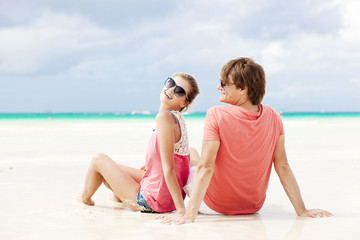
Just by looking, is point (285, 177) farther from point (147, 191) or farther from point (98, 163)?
point (98, 163)

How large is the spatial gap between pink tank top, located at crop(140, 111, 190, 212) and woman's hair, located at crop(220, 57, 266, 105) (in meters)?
0.63

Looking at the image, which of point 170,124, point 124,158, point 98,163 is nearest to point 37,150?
point 124,158

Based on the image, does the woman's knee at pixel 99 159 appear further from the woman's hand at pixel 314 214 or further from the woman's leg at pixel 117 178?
the woman's hand at pixel 314 214

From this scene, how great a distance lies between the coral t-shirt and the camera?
10.6 feet

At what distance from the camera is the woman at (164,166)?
3.44 m

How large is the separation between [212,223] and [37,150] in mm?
8054

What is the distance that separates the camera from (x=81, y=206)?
14.0 feet

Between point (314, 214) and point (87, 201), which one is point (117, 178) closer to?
point (87, 201)

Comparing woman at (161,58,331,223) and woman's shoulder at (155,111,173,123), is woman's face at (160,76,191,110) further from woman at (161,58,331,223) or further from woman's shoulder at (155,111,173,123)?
woman at (161,58,331,223)

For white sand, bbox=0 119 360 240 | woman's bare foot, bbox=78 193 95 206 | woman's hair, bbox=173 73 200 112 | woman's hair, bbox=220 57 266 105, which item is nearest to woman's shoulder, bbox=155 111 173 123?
woman's hair, bbox=173 73 200 112

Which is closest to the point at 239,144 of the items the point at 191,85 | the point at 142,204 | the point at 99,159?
the point at 191,85

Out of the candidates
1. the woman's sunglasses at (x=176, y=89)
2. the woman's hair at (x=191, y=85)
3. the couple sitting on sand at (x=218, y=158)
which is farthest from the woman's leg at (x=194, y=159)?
the woman's sunglasses at (x=176, y=89)

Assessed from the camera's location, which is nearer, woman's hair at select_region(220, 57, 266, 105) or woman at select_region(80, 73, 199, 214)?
woman's hair at select_region(220, 57, 266, 105)

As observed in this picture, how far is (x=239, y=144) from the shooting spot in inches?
130
